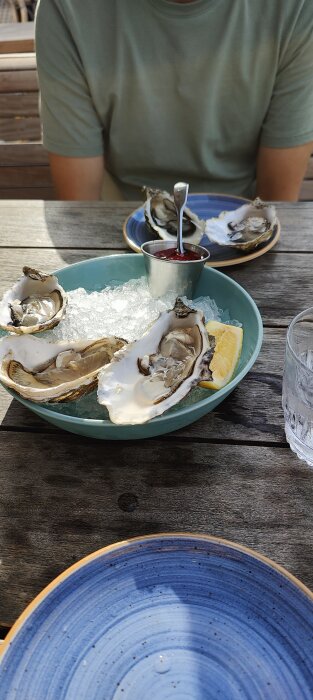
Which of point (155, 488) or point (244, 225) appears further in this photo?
point (244, 225)

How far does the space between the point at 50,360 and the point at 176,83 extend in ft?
3.19

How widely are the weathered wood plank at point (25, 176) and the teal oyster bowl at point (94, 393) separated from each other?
52.9 inches

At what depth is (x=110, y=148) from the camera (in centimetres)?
142

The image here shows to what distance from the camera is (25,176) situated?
2.03m

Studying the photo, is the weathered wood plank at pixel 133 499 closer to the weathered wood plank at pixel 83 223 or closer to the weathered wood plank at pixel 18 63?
the weathered wood plank at pixel 83 223

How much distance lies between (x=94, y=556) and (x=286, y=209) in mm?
892

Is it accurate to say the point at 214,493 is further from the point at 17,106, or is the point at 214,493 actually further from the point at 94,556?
the point at 17,106

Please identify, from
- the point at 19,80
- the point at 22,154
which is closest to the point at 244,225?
Answer: the point at 22,154

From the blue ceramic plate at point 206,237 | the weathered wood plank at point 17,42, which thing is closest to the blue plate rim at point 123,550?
the blue ceramic plate at point 206,237

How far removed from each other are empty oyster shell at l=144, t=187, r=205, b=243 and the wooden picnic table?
36 cm

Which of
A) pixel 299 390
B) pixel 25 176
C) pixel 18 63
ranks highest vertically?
pixel 18 63

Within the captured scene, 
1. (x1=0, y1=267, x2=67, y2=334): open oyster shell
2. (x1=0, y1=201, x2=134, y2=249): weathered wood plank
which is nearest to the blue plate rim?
(x1=0, y1=267, x2=67, y2=334): open oyster shell

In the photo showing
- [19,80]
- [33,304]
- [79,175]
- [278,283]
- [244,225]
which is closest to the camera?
[33,304]

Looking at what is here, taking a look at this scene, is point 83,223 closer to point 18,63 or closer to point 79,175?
point 79,175
